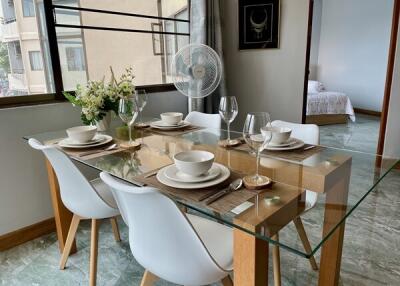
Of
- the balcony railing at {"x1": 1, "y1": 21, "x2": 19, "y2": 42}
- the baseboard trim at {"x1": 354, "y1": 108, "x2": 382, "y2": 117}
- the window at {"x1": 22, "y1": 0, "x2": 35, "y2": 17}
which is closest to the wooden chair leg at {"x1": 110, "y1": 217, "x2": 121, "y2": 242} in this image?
the balcony railing at {"x1": 1, "y1": 21, "x2": 19, "y2": 42}

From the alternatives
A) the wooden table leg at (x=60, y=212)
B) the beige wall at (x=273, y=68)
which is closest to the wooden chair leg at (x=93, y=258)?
the wooden table leg at (x=60, y=212)

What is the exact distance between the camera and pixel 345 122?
550cm

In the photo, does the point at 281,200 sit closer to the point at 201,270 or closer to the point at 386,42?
the point at 201,270

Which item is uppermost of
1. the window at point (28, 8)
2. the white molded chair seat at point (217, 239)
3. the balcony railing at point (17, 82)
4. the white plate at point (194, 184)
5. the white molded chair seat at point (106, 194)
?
the window at point (28, 8)

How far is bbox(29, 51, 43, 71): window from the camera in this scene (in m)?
2.12

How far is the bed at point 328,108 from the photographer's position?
5203 mm

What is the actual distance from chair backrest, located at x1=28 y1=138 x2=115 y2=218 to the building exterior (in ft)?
2.91

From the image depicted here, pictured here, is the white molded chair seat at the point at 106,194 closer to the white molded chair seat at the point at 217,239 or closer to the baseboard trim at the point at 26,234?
the white molded chair seat at the point at 217,239

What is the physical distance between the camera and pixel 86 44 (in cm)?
251

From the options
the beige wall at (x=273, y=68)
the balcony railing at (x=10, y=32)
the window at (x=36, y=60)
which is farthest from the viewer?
the beige wall at (x=273, y=68)

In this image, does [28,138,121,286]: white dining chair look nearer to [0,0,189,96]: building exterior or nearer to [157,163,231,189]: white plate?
[157,163,231,189]: white plate

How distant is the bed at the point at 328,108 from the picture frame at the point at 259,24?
2453 millimetres

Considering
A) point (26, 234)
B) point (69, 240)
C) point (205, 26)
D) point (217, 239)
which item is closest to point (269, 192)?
point (217, 239)

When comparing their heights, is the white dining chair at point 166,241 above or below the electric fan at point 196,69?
below
